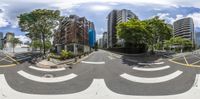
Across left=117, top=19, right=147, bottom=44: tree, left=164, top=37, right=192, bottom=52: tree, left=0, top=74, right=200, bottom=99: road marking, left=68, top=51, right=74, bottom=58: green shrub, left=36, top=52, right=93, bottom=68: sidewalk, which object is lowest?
left=0, top=74, right=200, bottom=99: road marking

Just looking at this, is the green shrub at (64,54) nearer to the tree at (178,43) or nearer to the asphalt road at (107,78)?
the asphalt road at (107,78)

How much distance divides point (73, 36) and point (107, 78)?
80cm

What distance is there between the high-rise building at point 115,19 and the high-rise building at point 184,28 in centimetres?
60

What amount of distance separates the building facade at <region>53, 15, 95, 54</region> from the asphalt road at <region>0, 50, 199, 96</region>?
0.32 m

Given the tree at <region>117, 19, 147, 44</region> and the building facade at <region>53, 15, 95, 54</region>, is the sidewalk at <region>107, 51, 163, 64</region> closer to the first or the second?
the tree at <region>117, 19, 147, 44</region>

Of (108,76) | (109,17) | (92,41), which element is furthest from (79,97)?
(109,17)

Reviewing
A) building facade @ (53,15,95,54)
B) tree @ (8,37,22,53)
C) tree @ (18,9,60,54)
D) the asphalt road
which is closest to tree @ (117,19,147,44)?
the asphalt road

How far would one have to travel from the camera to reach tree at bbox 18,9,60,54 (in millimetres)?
2393

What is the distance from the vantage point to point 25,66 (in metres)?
2.66

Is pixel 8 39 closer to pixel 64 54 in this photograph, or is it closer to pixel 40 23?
pixel 40 23

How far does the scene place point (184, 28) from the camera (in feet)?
9.57

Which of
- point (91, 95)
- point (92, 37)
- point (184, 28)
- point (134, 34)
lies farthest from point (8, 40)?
point (184, 28)

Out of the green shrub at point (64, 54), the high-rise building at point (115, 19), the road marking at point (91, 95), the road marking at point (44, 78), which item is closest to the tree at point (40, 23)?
the green shrub at point (64, 54)

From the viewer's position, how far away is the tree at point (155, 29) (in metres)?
2.84
